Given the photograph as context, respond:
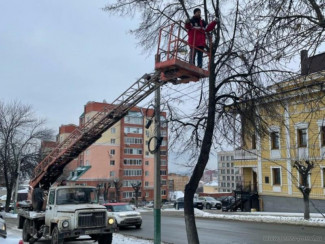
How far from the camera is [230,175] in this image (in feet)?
474

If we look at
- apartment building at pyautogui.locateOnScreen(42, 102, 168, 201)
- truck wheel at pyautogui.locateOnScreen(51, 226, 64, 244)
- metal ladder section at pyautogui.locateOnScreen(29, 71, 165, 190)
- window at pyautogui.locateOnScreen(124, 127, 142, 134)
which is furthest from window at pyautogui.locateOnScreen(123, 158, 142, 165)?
truck wheel at pyautogui.locateOnScreen(51, 226, 64, 244)

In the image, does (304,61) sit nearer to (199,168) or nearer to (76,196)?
(199,168)

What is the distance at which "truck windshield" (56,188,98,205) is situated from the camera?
14289mm

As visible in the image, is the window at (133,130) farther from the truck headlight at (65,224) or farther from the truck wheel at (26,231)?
the truck headlight at (65,224)

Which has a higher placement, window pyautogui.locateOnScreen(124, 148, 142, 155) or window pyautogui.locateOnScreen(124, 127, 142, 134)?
window pyautogui.locateOnScreen(124, 127, 142, 134)

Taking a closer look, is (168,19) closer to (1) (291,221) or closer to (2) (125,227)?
(2) (125,227)

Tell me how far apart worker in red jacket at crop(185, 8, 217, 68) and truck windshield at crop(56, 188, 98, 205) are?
7335mm

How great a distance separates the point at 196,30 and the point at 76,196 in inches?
322

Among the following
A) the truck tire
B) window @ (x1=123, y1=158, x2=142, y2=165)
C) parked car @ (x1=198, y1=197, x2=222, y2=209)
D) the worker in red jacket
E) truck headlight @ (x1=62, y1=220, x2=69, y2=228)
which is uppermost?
window @ (x1=123, y1=158, x2=142, y2=165)

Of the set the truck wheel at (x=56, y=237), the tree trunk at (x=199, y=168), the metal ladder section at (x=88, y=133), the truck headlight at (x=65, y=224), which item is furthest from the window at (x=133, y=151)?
the tree trunk at (x=199, y=168)

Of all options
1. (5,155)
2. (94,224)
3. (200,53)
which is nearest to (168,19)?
(200,53)

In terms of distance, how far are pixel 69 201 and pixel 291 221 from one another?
1507cm

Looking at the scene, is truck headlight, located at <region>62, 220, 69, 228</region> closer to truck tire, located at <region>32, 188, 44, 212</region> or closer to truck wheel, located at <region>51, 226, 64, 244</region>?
truck wheel, located at <region>51, 226, 64, 244</region>

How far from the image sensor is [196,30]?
34.8ft
